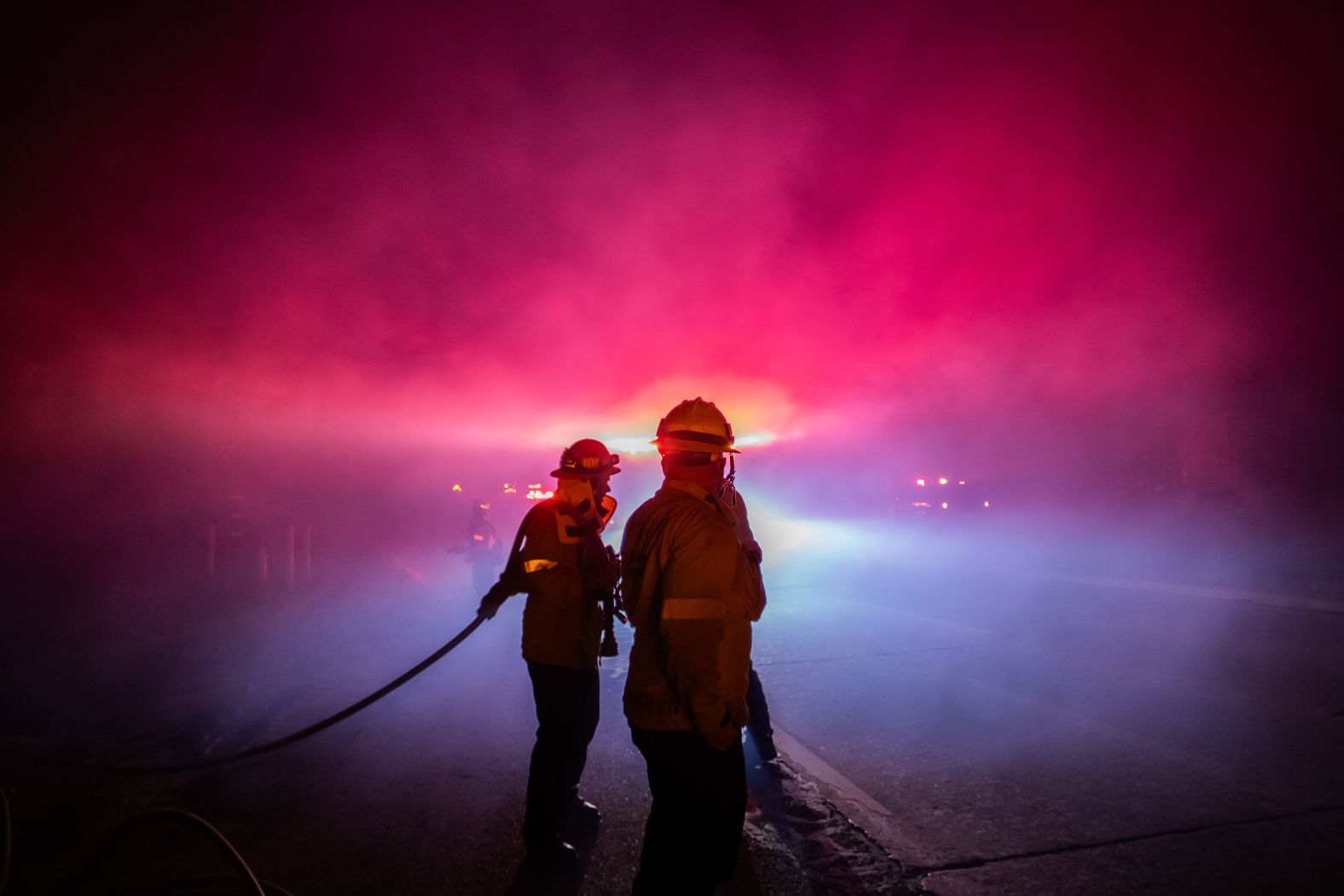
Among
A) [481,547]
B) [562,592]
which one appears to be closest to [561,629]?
[562,592]

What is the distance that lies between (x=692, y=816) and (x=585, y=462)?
5.70ft

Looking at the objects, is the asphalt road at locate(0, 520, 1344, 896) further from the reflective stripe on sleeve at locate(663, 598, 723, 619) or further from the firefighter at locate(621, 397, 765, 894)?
the reflective stripe on sleeve at locate(663, 598, 723, 619)

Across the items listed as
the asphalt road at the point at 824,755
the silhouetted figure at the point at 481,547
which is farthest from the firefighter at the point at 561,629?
the silhouetted figure at the point at 481,547

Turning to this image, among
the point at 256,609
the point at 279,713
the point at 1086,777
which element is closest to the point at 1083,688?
the point at 1086,777

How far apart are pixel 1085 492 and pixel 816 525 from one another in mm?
8979

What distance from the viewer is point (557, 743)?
3.17 meters

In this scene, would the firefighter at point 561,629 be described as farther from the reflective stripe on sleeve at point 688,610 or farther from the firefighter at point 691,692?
the reflective stripe on sleeve at point 688,610

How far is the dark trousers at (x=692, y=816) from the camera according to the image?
2.12 meters

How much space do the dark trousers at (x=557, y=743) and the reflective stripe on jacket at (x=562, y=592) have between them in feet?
0.26

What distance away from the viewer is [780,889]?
9.71 ft

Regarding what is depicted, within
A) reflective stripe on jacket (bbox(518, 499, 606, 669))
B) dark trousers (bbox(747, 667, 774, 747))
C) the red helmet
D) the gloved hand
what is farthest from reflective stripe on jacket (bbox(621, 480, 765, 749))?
dark trousers (bbox(747, 667, 774, 747))

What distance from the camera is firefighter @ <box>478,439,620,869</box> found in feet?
10.3

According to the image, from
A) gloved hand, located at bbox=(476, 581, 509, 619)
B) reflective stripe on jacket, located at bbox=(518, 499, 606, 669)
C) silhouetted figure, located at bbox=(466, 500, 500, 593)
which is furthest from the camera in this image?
silhouetted figure, located at bbox=(466, 500, 500, 593)

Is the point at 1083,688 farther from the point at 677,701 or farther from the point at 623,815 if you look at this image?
the point at 677,701
